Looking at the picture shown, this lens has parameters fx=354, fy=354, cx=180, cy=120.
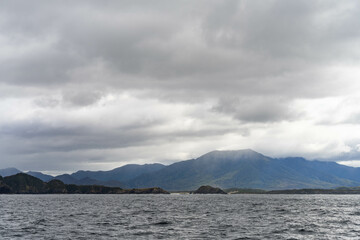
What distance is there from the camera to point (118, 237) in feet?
234

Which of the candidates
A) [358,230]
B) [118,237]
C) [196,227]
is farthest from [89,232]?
[358,230]

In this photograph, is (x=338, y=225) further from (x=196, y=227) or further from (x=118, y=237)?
(x=118, y=237)

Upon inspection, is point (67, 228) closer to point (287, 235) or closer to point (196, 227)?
point (196, 227)

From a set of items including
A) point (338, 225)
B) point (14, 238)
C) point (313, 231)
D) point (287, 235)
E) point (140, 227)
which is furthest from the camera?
point (338, 225)

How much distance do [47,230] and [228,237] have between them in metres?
42.2

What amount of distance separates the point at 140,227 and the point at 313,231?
41283 millimetres

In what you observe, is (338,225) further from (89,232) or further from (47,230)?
(47,230)

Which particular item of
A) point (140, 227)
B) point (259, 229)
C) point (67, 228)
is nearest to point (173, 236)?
point (140, 227)

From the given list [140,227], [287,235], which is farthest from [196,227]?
[287,235]

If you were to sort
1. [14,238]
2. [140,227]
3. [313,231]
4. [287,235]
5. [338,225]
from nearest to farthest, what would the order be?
[14,238], [287,235], [313,231], [140,227], [338,225]

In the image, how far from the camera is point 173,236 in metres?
73.1

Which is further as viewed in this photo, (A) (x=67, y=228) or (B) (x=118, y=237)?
(A) (x=67, y=228)

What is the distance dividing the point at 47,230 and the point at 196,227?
35443 millimetres

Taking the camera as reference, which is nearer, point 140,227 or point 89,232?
point 89,232
